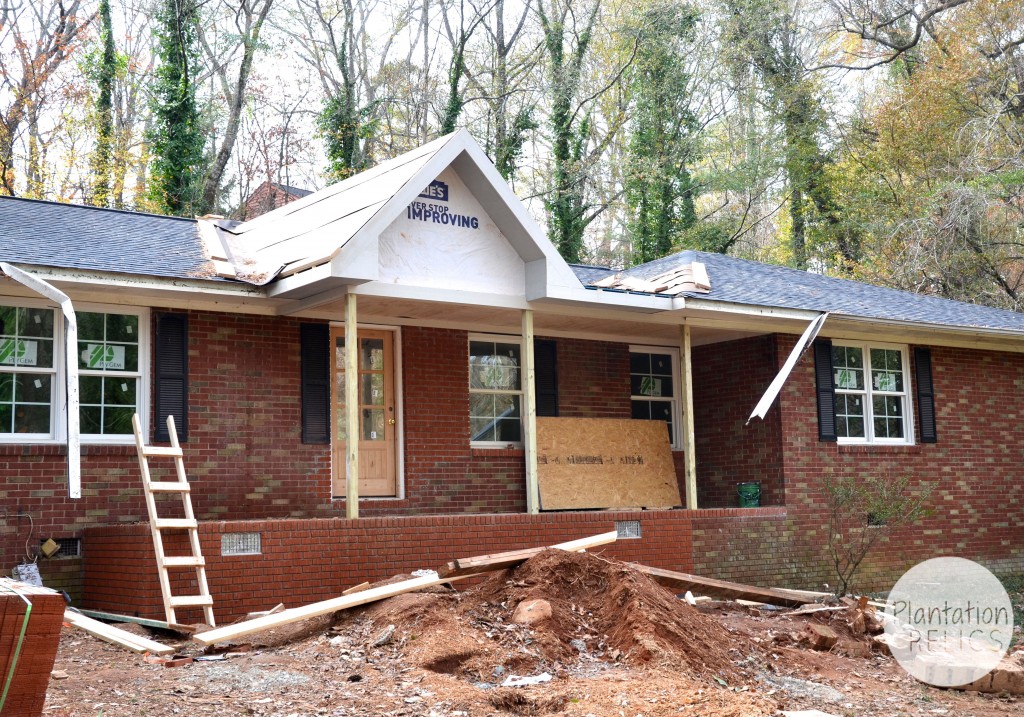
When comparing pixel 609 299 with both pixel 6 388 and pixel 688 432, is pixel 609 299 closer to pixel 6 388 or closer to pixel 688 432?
pixel 688 432

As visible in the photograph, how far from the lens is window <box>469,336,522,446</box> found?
1402 cm

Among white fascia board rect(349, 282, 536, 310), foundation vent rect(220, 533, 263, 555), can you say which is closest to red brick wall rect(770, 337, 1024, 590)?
white fascia board rect(349, 282, 536, 310)

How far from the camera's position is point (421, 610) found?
8602mm

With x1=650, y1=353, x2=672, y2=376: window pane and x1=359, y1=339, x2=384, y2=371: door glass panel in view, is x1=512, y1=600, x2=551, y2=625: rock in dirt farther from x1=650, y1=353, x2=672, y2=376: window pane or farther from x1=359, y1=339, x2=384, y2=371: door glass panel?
x1=650, y1=353, x2=672, y2=376: window pane

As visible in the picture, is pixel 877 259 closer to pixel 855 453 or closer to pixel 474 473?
pixel 855 453

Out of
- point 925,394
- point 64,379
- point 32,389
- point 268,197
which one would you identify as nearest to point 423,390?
point 64,379

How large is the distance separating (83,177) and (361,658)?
22.4m

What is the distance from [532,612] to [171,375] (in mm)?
5063

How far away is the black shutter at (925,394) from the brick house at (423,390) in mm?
48

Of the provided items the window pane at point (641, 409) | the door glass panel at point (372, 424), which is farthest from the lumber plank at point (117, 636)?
the window pane at point (641, 409)

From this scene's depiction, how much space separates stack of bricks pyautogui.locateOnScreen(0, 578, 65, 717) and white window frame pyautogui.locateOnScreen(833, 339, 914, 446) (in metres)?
12.1

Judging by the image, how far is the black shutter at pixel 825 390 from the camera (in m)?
14.9

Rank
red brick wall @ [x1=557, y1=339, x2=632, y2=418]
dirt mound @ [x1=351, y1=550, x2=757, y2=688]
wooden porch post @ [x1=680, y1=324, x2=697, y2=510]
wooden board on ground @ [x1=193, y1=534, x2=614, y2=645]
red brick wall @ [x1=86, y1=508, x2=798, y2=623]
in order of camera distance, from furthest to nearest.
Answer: red brick wall @ [x1=557, y1=339, x2=632, y2=418] → wooden porch post @ [x1=680, y1=324, x2=697, y2=510] → red brick wall @ [x1=86, y1=508, x2=798, y2=623] → wooden board on ground @ [x1=193, y1=534, x2=614, y2=645] → dirt mound @ [x1=351, y1=550, x2=757, y2=688]

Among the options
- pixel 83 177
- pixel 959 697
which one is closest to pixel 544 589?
pixel 959 697
